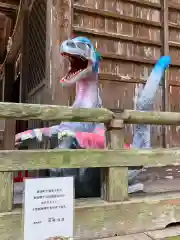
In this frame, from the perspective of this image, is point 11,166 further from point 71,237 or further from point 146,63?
point 146,63

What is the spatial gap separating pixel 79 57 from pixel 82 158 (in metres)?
0.87

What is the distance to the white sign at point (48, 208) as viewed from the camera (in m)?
1.57

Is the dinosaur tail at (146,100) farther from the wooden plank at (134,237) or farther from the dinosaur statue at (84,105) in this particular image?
the wooden plank at (134,237)

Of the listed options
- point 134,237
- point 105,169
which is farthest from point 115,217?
point 105,169

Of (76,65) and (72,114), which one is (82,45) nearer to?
(76,65)

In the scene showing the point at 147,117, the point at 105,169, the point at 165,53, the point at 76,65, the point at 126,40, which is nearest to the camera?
the point at 105,169

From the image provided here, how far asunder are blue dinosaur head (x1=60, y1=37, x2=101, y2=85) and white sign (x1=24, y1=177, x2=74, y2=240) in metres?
0.91

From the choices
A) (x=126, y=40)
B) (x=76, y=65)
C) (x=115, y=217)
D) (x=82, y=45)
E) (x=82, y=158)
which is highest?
(x=126, y=40)

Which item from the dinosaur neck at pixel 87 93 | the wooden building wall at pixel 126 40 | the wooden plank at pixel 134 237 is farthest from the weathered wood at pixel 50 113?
the wooden building wall at pixel 126 40

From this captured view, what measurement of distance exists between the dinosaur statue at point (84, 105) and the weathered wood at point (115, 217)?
26cm

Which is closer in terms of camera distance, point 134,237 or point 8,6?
point 134,237

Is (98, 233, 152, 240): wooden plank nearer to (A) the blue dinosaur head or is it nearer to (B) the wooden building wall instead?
(A) the blue dinosaur head

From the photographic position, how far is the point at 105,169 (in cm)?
187

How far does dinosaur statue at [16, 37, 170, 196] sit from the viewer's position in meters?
1.98
